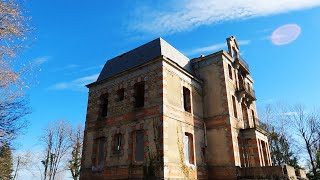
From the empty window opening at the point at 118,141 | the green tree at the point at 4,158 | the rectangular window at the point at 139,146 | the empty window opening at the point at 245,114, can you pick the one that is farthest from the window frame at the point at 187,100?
the green tree at the point at 4,158

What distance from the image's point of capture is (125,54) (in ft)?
72.1

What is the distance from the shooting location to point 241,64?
72.4 feet

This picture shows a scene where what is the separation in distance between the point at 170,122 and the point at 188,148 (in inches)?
102

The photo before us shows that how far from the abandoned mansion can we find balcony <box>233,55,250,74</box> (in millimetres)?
195

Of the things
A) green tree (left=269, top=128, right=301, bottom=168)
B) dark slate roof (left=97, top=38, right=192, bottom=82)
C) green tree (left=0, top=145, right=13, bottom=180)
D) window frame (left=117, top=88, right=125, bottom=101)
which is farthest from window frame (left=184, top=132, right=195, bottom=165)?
green tree (left=269, top=128, right=301, bottom=168)

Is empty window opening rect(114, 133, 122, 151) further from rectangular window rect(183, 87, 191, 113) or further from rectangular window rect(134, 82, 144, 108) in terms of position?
rectangular window rect(183, 87, 191, 113)

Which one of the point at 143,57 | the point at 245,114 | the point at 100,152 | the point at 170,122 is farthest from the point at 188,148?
the point at 143,57

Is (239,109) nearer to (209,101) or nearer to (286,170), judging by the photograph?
(209,101)

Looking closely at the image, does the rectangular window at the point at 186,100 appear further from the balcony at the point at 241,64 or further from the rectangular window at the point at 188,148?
the balcony at the point at 241,64

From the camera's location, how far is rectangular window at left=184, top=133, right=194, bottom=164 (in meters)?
16.1

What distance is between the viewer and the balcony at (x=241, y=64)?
21.4 m

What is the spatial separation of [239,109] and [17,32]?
16857 mm

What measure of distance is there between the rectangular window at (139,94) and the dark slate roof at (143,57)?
1.82 metres

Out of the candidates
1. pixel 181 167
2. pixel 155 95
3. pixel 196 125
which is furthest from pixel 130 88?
pixel 181 167
